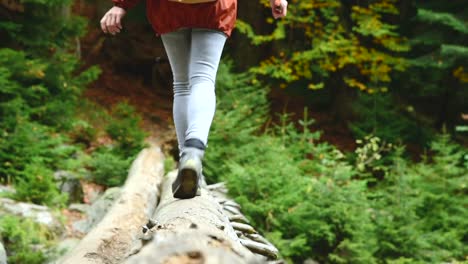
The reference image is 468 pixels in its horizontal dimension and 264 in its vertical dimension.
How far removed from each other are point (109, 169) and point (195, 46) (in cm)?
405

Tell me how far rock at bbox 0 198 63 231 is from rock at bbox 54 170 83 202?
830 mm

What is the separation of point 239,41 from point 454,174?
605 cm

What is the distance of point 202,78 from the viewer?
9.16ft

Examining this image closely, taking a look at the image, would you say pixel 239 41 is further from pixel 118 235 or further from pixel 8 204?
pixel 118 235

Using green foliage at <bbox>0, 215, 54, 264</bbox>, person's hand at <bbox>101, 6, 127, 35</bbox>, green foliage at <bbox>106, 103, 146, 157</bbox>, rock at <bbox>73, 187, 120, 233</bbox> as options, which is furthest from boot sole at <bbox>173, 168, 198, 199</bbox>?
green foliage at <bbox>106, 103, 146, 157</bbox>

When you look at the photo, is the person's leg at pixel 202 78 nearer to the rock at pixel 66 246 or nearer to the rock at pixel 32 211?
the rock at pixel 66 246

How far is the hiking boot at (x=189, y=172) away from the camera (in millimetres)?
2557

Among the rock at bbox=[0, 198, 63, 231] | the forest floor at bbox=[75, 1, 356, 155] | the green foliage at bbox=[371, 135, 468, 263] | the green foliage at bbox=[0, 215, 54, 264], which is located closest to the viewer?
the green foliage at bbox=[0, 215, 54, 264]

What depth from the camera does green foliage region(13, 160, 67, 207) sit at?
523 cm

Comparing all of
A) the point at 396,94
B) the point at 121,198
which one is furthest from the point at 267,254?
the point at 396,94

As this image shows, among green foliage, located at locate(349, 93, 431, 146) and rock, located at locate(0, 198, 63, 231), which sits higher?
green foliage, located at locate(349, 93, 431, 146)

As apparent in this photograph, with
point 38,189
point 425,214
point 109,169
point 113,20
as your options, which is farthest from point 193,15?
point 425,214

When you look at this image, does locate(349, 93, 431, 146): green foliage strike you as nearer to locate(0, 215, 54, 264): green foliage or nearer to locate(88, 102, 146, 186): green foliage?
locate(88, 102, 146, 186): green foliage

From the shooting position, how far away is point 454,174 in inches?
267
